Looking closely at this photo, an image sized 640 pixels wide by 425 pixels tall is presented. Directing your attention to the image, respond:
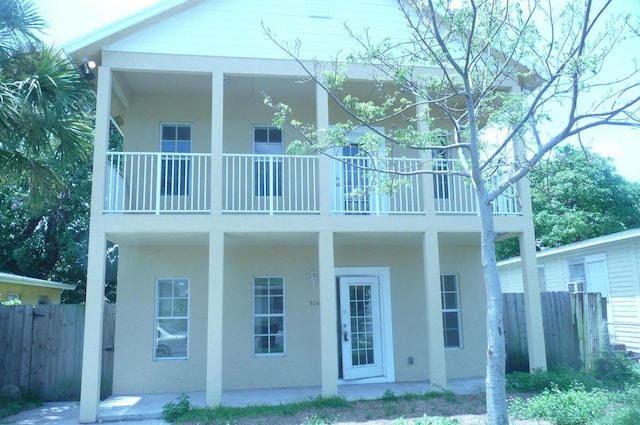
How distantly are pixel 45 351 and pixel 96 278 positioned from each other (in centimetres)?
261

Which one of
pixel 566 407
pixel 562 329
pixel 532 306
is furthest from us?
pixel 562 329

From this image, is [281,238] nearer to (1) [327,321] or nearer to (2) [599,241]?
(1) [327,321]

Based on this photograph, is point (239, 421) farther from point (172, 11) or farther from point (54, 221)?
point (54, 221)

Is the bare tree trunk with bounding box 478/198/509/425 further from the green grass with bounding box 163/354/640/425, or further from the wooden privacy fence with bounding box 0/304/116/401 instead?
the wooden privacy fence with bounding box 0/304/116/401

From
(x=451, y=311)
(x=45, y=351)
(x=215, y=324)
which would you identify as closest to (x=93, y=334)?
(x=215, y=324)

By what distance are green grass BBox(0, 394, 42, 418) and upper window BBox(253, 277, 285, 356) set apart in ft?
13.5

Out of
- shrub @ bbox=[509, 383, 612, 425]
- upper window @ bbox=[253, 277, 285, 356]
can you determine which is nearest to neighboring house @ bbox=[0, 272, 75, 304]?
upper window @ bbox=[253, 277, 285, 356]

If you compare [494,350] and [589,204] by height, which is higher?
[589,204]

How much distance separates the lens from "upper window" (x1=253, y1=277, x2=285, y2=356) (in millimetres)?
10781

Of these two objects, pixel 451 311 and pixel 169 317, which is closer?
pixel 169 317


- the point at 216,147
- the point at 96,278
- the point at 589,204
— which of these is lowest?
the point at 96,278

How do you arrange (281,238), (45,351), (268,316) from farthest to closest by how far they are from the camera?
(268,316), (281,238), (45,351)

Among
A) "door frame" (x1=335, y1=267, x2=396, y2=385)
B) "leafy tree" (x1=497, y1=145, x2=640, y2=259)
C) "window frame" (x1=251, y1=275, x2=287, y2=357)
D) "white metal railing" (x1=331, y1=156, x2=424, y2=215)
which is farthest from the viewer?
"leafy tree" (x1=497, y1=145, x2=640, y2=259)

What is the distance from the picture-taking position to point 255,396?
969 cm
